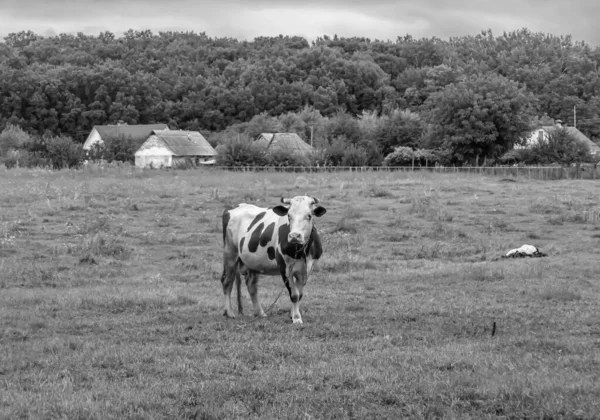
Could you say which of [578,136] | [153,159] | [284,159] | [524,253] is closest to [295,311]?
[524,253]

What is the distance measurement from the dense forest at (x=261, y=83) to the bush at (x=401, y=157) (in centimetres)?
602

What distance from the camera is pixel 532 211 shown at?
31.5m

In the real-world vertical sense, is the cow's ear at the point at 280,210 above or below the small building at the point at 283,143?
below

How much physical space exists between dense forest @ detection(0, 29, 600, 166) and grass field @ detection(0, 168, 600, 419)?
55905mm

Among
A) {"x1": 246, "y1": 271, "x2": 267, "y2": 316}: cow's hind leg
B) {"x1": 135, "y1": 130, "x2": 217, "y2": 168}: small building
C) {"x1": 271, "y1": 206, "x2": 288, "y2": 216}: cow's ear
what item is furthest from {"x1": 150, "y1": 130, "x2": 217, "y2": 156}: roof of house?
{"x1": 271, "y1": 206, "x2": 288, "y2": 216}: cow's ear

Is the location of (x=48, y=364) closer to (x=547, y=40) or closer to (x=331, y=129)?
(x=331, y=129)

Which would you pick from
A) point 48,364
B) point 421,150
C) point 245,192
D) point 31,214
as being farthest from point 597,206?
point 421,150

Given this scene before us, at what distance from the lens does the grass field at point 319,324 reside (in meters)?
6.94

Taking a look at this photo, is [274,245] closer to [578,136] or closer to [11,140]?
[578,136]

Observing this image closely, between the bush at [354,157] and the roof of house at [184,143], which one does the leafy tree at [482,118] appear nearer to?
the bush at [354,157]

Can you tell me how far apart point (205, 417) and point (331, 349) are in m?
2.96

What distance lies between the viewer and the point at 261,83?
119 m

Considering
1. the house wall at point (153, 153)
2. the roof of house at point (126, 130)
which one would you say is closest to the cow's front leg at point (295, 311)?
the house wall at point (153, 153)

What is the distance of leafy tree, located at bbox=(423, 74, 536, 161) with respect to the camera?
225 ft
